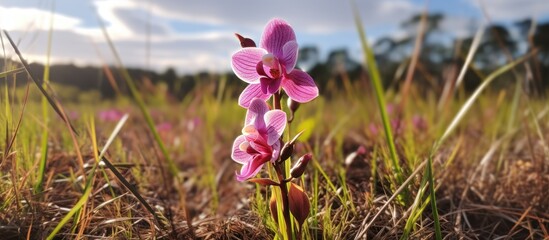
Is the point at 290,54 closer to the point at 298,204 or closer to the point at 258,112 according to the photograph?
the point at 258,112

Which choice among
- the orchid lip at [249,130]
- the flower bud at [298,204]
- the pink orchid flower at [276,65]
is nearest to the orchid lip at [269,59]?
the pink orchid flower at [276,65]

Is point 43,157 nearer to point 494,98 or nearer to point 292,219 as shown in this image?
point 292,219

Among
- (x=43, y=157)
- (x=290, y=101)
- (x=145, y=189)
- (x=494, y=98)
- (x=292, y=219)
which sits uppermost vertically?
(x=290, y=101)

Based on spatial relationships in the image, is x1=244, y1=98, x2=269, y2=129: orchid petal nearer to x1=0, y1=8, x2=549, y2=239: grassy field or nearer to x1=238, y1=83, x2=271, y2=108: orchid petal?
x1=238, y1=83, x2=271, y2=108: orchid petal

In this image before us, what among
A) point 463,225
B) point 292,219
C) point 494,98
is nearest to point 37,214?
point 292,219

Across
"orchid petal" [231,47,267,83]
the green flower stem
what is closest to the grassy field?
the green flower stem

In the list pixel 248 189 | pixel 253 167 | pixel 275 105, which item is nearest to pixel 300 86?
pixel 275 105
